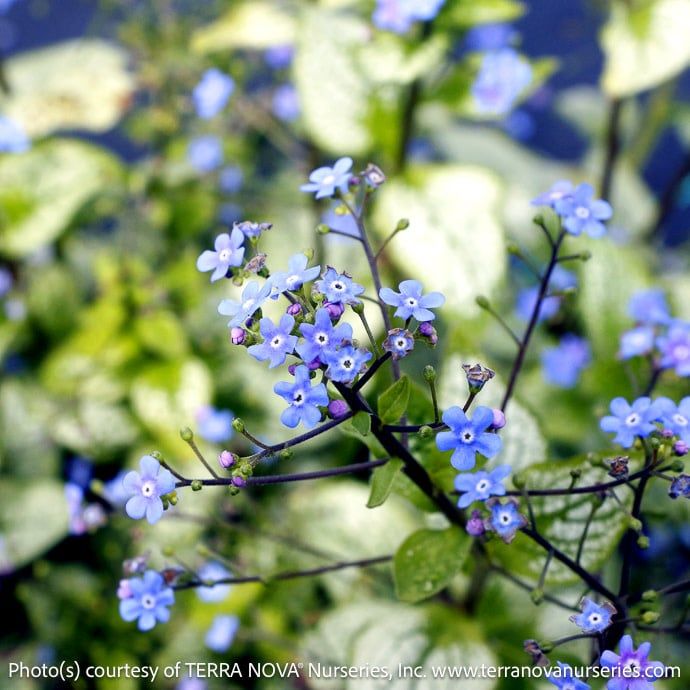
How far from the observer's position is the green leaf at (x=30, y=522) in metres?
1.75

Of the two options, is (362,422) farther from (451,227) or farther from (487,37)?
(487,37)

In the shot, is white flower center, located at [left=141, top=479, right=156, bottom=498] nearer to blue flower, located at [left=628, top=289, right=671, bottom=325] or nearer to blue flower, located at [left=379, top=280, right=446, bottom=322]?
blue flower, located at [left=379, top=280, right=446, bottom=322]

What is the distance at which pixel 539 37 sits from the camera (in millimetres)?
3168

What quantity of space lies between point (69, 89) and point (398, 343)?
1882mm

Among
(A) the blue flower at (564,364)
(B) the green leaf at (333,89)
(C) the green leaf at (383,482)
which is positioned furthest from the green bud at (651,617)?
(B) the green leaf at (333,89)

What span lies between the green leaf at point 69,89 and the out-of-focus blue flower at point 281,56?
52 centimetres

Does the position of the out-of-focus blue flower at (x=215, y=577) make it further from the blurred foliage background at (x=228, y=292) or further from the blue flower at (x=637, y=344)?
the blue flower at (x=637, y=344)

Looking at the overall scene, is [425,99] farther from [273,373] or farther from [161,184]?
[161,184]

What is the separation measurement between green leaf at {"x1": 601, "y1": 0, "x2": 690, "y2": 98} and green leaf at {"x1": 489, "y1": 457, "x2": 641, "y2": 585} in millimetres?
940

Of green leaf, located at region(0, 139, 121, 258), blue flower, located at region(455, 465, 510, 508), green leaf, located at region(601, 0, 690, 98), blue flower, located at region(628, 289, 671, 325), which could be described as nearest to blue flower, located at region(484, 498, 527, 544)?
blue flower, located at region(455, 465, 510, 508)

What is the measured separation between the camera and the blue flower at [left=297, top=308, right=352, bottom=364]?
2.59 feet

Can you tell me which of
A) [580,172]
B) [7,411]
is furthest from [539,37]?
[7,411]

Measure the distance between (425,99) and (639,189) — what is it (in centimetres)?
Answer: 117

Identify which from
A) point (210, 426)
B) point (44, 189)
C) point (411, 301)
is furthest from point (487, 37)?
point (411, 301)
